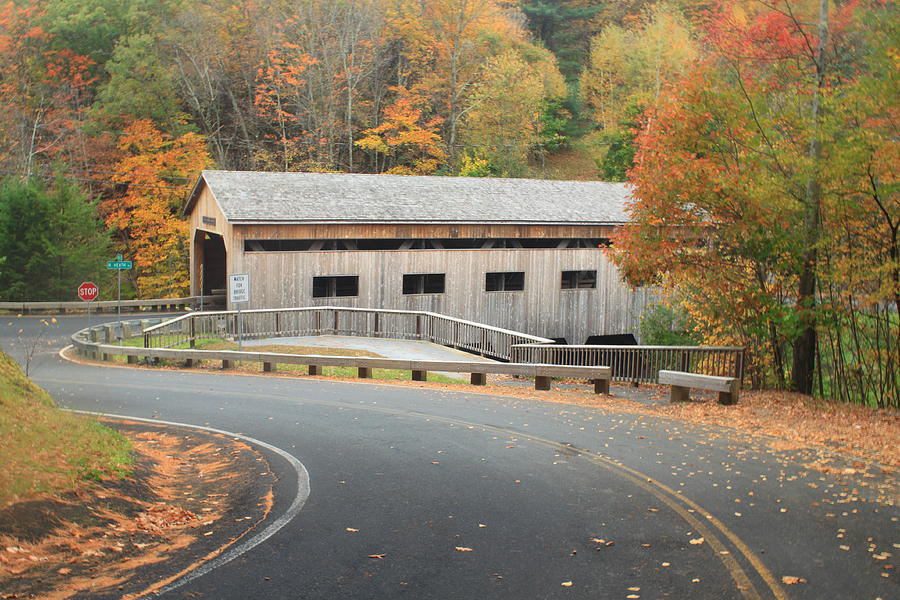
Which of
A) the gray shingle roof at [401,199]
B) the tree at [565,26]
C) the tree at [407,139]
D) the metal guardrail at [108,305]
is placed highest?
the tree at [565,26]

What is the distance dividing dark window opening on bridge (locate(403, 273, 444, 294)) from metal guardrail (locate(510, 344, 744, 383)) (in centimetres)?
886

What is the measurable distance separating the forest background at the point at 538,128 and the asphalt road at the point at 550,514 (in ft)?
17.0

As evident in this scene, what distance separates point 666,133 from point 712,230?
7.66ft

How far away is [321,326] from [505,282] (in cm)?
779

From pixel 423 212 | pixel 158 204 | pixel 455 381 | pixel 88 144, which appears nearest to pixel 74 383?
pixel 455 381

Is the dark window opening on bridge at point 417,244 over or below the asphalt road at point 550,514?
over

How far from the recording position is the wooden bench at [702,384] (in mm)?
14672

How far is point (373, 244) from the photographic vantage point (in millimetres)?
30031

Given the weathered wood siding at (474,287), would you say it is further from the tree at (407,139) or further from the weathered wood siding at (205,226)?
the tree at (407,139)

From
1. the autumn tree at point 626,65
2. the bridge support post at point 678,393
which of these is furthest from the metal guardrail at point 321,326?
the autumn tree at point 626,65

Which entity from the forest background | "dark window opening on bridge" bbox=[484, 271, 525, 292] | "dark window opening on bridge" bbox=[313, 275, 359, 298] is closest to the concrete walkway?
"dark window opening on bridge" bbox=[313, 275, 359, 298]

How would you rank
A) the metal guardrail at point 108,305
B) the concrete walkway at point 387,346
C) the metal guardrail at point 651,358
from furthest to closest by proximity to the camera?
the metal guardrail at point 108,305
the concrete walkway at point 387,346
the metal guardrail at point 651,358

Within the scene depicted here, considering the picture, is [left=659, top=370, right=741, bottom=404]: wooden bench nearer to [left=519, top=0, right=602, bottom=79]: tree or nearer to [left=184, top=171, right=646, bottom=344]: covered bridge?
[left=184, top=171, right=646, bottom=344]: covered bridge

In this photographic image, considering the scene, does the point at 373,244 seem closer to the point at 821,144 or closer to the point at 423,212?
the point at 423,212
